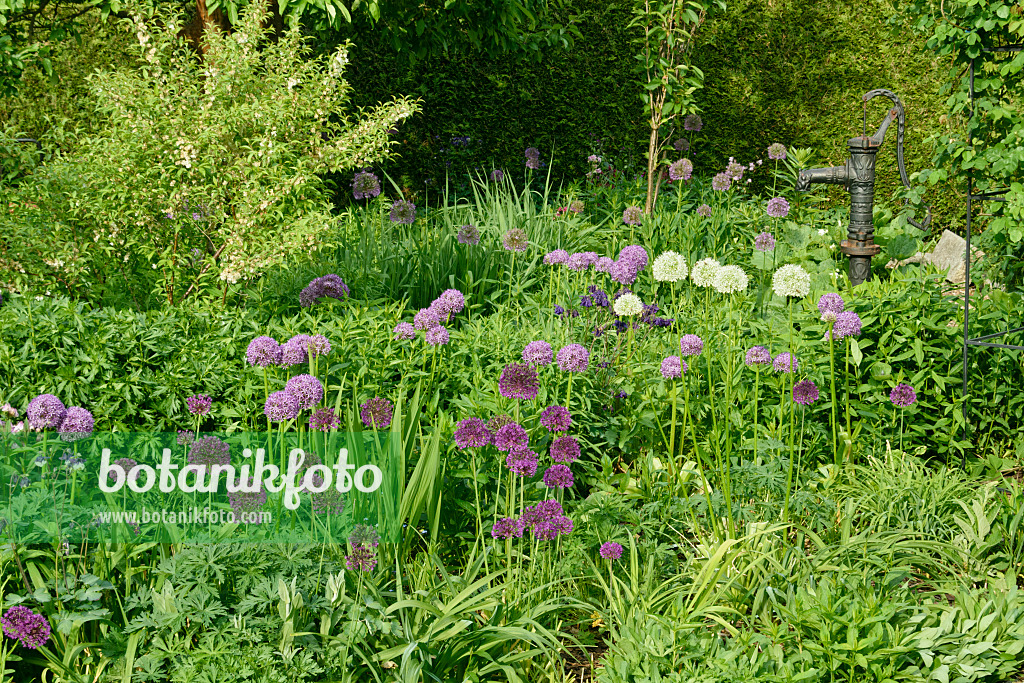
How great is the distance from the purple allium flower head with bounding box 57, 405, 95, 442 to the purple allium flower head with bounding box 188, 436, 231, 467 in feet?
1.11

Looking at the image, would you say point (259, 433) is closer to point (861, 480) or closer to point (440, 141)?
point (861, 480)

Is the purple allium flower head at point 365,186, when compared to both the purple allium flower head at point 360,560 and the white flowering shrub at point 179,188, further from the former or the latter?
the purple allium flower head at point 360,560

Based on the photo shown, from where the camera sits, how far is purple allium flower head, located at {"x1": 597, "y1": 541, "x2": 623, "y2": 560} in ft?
9.20

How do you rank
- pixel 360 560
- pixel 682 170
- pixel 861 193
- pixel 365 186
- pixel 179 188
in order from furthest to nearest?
pixel 682 170 → pixel 365 186 → pixel 861 193 → pixel 179 188 → pixel 360 560

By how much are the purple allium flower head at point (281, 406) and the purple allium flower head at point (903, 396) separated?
2404mm

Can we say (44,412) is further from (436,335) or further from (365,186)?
(365,186)

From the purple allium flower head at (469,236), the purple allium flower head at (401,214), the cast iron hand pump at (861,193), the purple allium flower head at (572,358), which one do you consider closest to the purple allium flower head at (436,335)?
the purple allium flower head at (572,358)

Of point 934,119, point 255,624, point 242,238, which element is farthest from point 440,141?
point 255,624

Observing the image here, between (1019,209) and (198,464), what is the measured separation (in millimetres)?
3508

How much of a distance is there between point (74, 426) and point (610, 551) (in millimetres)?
1680

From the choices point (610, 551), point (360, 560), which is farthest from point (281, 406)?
point (610, 551)

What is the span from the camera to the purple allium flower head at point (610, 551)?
2803mm

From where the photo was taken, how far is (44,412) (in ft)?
8.67

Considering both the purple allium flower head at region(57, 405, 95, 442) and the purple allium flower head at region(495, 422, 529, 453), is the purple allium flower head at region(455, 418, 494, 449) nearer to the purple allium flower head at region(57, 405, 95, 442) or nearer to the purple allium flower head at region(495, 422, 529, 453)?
the purple allium flower head at region(495, 422, 529, 453)
